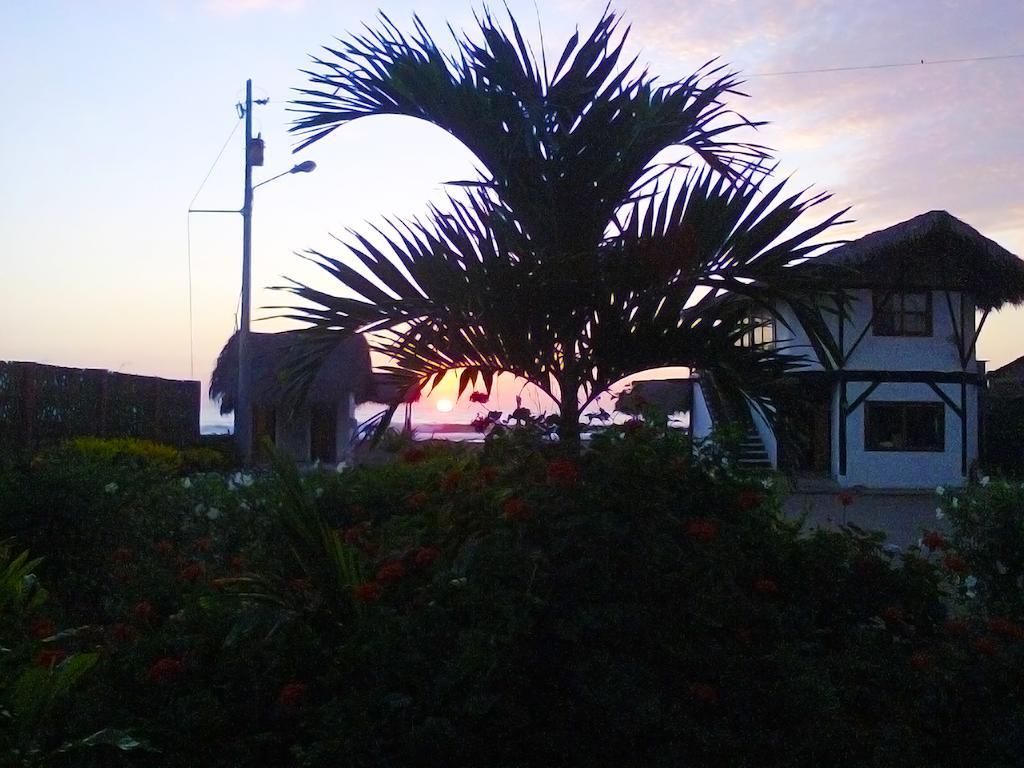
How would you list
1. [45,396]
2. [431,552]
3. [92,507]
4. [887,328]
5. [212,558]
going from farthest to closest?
[887,328]
[45,396]
[92,507]
[212,558]
[431,552]

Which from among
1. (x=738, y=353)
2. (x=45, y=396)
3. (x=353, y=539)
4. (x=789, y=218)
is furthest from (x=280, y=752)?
(x=45, y=396)

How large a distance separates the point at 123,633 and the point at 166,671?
17.6 inches

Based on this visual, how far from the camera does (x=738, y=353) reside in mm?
4422

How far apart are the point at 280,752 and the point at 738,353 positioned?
2374mm

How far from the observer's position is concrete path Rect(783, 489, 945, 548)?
12731mm

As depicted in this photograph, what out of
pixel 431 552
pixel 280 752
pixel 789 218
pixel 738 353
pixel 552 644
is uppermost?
pixel 789 218

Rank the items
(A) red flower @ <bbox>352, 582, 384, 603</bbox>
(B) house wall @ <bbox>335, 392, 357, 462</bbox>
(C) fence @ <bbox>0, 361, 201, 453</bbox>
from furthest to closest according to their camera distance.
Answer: (B) house wall @ <bbox>335, 392, 357, 462</bbox> < (C) fence @ <bbox>0, 361, 201, 453</bbox> < (A) red flower @ <bbox>352, 582, 384, 603</bbox>

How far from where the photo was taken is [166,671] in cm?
294

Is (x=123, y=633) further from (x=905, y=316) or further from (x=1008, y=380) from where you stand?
(x=1008, y=380)

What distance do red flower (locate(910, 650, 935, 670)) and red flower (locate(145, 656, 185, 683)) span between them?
2027 millimetres

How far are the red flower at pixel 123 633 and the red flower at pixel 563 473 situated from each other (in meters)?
1.34

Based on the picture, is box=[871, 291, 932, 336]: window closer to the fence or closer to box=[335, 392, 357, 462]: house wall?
box=[335, 392, 357, 462]: house wall

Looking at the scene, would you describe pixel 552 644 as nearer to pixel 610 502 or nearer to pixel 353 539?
pixel 610 502

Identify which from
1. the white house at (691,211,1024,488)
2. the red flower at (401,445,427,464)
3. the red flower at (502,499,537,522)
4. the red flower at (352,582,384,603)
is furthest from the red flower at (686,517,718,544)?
the white house at (691,211,1024,488)
